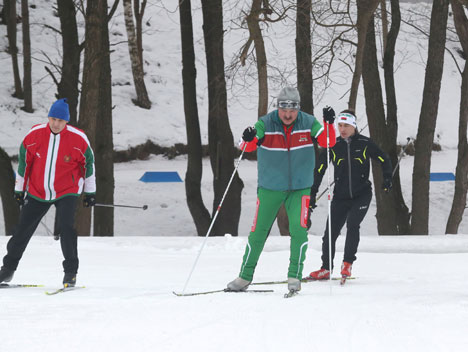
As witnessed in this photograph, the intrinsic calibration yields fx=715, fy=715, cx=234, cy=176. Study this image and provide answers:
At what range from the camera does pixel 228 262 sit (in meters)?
9.27

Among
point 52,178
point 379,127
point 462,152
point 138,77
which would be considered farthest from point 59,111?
point 138,77

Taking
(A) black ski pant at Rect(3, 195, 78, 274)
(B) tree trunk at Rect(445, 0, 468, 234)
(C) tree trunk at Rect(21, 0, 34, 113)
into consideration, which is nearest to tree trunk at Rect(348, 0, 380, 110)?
(B) tree trunk at Rect(445, 0, 468, 234)

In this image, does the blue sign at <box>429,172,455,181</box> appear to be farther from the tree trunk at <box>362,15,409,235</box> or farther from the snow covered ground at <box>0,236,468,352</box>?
the snow covered ground at <box>0,236,468,352</box>

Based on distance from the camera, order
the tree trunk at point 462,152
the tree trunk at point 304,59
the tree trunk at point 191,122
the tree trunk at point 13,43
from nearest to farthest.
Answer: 1. the tree trunk at point 304,59
2. the tree trunk at point 462,152
3. the tree trunk at point 191,122
4. the tree trunk at point 13,43

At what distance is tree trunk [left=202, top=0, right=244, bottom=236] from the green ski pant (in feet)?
23.1

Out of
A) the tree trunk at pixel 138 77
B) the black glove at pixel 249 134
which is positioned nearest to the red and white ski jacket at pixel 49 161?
the black glove at pixel 249 134

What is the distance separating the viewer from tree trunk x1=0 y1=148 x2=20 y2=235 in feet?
42.4

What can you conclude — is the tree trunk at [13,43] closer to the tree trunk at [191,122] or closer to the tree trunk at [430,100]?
A: the tree trunk at [191,122]

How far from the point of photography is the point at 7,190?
1303cm

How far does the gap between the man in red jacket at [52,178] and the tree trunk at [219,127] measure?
706 cm

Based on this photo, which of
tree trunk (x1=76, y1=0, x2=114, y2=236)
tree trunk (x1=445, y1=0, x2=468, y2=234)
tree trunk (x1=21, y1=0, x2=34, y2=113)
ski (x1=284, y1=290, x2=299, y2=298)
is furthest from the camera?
tree trunk (x1=21, y1=0, x2=34, y2=113)

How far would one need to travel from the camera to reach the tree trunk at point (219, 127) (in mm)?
13742

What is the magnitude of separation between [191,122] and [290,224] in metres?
8.49

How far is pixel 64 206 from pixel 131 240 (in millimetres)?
3769
